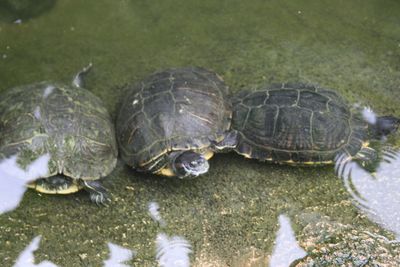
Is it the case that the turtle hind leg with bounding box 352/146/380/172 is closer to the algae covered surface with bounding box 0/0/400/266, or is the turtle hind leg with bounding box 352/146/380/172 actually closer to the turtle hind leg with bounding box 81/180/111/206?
the algae covered surface with bounding box 0/0/400/266

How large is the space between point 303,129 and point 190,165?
3.07ft

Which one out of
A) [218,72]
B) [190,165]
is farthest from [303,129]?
[218,72]

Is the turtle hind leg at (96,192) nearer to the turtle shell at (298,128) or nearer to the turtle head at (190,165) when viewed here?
the turtle head at (190,165)

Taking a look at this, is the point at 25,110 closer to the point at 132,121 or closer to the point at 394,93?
the point at 132,121

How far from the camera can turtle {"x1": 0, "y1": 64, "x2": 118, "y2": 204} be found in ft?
11.5

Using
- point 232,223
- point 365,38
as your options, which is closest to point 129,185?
point 232,223

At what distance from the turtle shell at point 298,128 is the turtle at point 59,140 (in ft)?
3.68

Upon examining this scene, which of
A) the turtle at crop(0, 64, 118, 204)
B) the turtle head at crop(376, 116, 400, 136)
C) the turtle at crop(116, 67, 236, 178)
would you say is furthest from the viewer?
the turtle head at crop(376, 116, 400, 136)

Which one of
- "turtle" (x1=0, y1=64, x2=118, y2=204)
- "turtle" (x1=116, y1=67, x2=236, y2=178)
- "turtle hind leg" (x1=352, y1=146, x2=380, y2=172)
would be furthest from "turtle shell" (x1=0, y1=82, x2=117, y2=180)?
"turtle hind leg" (x1=352, y1=146, x2=380, y2=172)

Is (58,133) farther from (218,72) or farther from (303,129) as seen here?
(303,129)

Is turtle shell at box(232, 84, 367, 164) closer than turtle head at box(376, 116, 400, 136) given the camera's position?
Yes

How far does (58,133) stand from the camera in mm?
3564

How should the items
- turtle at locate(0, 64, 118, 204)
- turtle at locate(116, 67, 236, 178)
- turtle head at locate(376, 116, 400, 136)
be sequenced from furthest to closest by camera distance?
turtle head at locate(376, 116, 400, 136)
turtle at locate(116, 67, 236, 178)
turtle at locate(0, 64, 118, 204)

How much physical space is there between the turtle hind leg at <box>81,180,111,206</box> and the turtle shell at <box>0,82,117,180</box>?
2.2 inches
